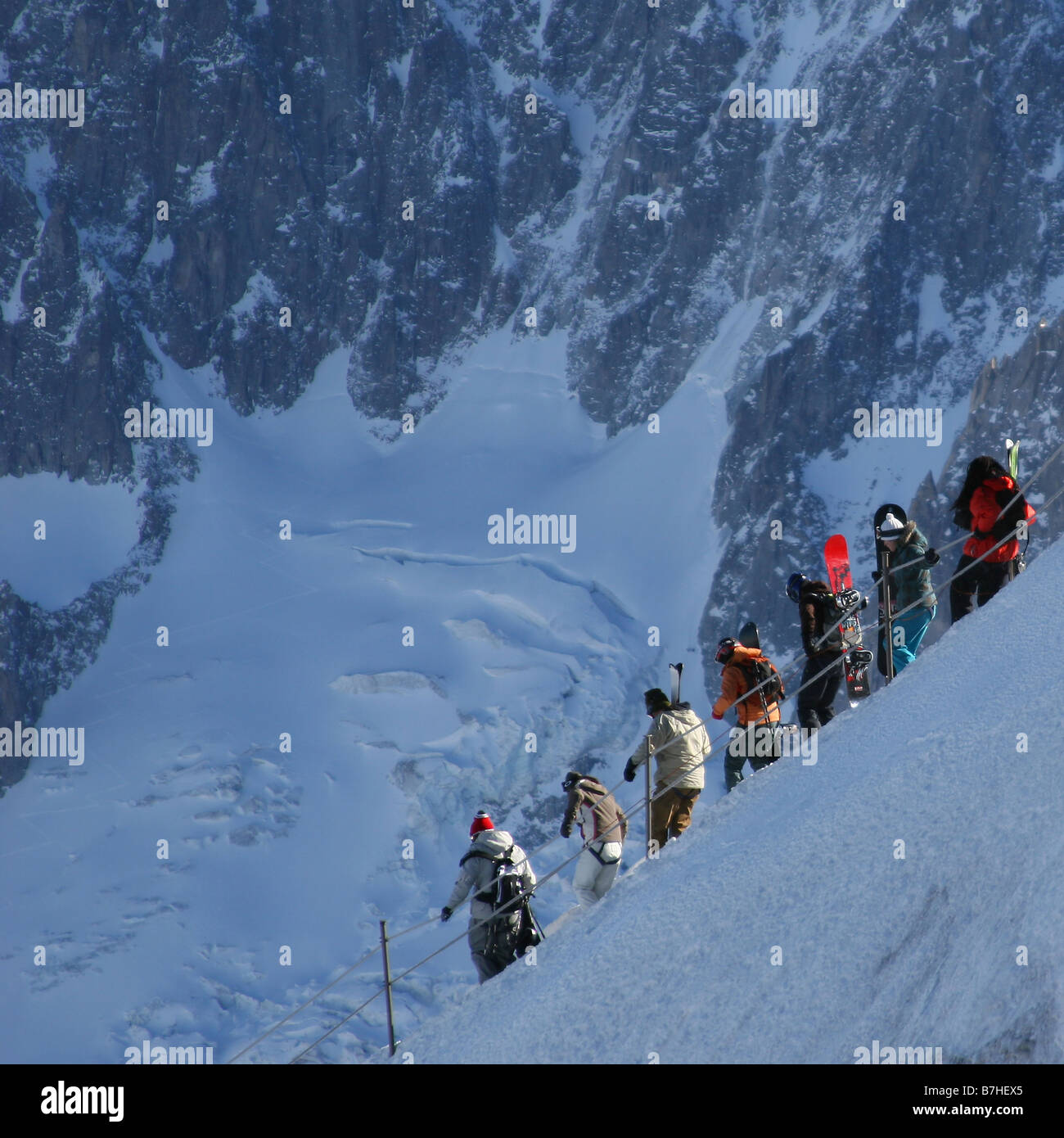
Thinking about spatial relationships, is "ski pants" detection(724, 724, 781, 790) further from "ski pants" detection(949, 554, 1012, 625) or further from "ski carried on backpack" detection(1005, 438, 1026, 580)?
"ski carried on backpack" detection(1005, 438, 1026, 580)

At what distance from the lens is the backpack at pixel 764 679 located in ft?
45.2

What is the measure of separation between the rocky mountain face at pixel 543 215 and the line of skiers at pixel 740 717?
109593 mm

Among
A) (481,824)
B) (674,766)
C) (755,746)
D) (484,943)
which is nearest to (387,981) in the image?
(484,943)

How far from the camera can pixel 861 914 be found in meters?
9.80

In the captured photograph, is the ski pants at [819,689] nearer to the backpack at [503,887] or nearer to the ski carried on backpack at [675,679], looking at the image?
the ski carried on backpack at [675,679]

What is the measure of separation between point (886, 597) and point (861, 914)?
143 inches

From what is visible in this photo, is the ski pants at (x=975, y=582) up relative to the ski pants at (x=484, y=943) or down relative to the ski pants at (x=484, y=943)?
up

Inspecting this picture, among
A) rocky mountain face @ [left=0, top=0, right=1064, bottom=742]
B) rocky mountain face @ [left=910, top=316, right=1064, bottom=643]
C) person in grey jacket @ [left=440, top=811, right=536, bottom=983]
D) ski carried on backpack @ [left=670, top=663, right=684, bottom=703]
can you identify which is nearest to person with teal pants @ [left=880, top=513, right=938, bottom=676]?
ski carried on backpack @ [left=670, top=663, right=684, bottom=703]

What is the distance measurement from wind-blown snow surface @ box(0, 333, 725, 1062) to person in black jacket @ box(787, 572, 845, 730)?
227ft

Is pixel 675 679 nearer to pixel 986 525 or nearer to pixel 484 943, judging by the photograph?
pixel 484 943

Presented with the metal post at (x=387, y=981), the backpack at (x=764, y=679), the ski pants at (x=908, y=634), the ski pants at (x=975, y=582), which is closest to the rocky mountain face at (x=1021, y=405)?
the ski pants at (x=975, y=582)

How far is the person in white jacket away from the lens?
1329cm
